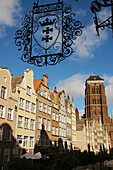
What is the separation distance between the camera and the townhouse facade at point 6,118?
23.9 meters

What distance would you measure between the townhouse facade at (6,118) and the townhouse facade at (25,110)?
1.00 m

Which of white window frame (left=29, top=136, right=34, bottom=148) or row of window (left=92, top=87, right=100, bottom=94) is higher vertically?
row of window (left=92, top=87, right=100, bottom=94)

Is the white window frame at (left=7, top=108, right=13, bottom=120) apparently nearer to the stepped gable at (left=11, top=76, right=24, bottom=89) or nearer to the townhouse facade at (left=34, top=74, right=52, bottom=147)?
the stepped gable at (left=11, top=76, right=24, bottom=89)

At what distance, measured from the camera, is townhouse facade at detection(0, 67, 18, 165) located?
23859 millimetres

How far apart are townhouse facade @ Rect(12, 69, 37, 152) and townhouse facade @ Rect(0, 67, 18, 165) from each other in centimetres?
100

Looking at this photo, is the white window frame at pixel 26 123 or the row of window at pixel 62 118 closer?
the white window frame at pixel 26 123

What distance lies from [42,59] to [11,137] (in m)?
20.2

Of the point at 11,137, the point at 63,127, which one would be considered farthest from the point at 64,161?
the point at 63,127

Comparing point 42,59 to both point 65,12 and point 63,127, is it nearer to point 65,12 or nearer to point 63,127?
point 65,12

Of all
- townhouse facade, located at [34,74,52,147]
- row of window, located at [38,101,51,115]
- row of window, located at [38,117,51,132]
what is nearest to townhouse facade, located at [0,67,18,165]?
townhouse facade, located at [34,74,52,147]

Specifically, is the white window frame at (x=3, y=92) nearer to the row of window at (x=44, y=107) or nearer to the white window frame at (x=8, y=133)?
the white window frame at (x=8, y=133)

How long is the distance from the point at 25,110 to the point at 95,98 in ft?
302

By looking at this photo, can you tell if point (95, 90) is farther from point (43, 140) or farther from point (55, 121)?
point (43, 140)

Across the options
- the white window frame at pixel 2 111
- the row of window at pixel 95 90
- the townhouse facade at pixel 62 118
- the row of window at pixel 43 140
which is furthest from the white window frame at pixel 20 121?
the row of window at pixel 95 90
